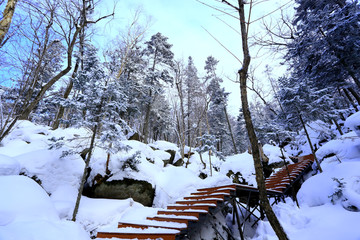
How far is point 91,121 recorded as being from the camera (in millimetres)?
6422

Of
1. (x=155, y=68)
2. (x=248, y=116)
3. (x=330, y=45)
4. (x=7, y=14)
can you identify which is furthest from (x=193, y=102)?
(x=7, y=14)

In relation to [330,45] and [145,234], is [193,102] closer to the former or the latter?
[330,45]

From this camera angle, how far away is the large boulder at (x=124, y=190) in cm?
693

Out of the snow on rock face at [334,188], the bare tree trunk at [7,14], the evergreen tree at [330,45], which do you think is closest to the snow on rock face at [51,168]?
the bare tree trunk at [7,14]

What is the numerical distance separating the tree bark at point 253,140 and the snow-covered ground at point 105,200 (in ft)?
6.08

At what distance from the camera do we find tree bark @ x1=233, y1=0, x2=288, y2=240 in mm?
3181

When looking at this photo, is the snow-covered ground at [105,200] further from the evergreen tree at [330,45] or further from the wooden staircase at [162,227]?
the evergreen tree at [330,45]

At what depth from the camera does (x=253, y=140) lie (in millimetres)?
3723

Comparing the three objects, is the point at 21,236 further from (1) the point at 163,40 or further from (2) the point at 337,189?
(1) the point at 163,40

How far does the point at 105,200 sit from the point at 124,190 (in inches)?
33.1

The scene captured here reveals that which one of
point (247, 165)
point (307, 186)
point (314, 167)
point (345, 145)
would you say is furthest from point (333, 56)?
point (247, 165)

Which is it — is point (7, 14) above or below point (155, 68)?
below

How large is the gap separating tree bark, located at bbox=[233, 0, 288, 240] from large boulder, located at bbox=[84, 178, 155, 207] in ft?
17.7

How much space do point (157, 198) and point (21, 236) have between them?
576 cm
